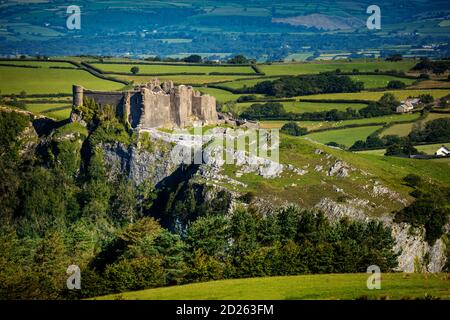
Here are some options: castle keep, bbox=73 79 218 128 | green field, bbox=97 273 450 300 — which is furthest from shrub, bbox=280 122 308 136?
green field, bbox=97 273 450 300

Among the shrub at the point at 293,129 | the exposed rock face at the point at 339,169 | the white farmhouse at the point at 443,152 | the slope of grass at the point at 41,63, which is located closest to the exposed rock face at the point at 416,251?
the exposed rock face at the point at 339,169

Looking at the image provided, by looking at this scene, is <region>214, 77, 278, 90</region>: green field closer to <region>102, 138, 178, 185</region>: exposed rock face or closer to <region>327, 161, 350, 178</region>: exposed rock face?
<region>102, 138, 178, 185</region>: exposed rock face

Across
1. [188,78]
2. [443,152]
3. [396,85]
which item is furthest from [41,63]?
[443,152]

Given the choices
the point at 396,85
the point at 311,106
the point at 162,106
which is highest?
the point at 162,106

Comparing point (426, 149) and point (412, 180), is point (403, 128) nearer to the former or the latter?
point (426, 149)

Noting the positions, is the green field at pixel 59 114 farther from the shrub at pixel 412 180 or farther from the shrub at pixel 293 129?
the shrub at pixel 412 180

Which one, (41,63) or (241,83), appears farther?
(41,63)

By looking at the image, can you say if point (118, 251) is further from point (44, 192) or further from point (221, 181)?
point (44, 192)
